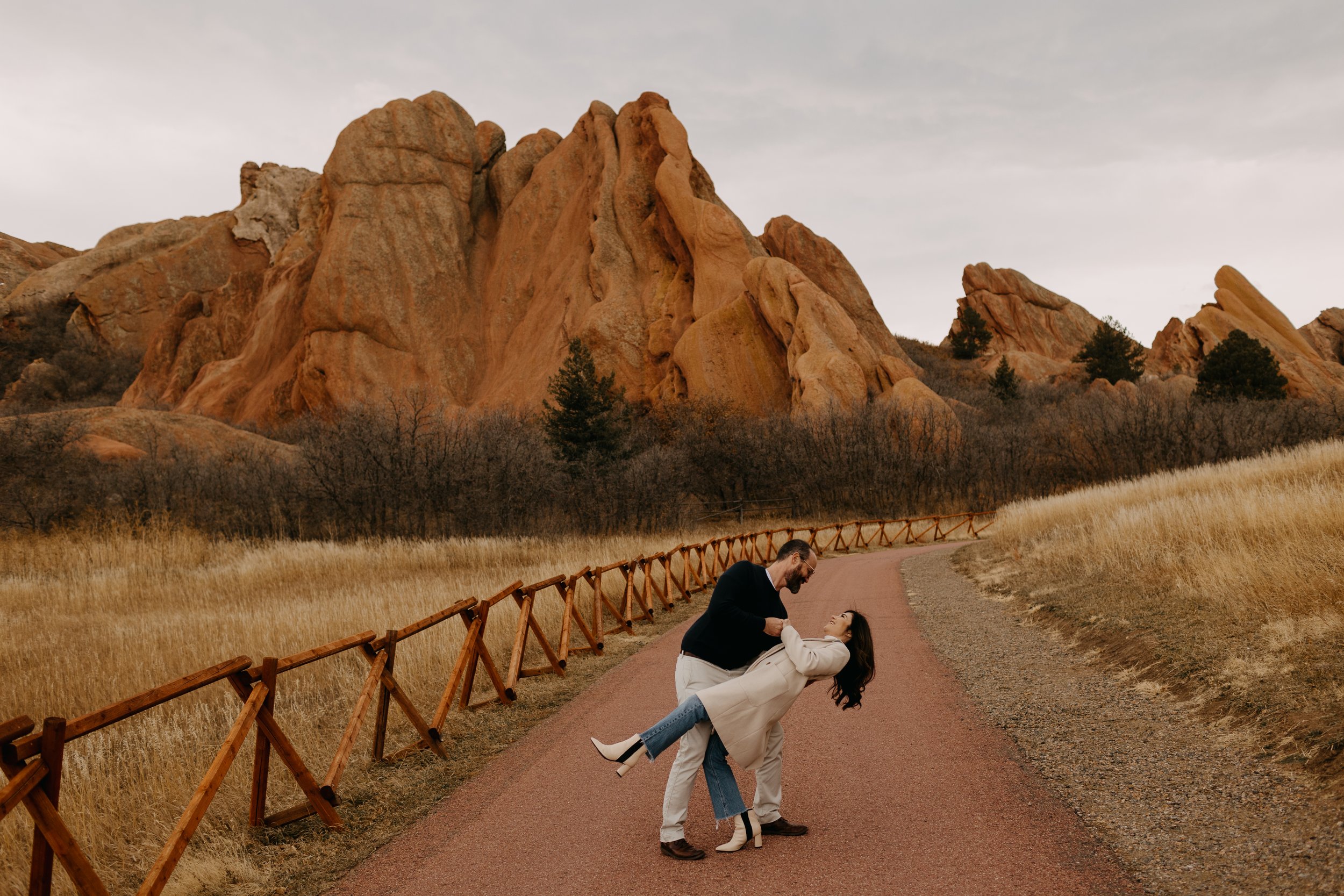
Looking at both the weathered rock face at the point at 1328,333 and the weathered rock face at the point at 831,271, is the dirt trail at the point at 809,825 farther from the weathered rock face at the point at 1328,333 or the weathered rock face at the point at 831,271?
the weathered rock face at the point at 1328,333

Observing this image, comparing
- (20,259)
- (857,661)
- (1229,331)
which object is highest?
(20,259)

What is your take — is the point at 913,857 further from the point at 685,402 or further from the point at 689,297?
the point at 689,297

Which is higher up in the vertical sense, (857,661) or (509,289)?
(509,289)

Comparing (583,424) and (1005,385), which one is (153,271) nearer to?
(583,424)

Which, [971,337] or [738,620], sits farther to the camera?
[971,337]

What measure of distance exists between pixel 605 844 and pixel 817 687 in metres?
4.37

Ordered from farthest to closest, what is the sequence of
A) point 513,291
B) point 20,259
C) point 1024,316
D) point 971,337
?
point 20,259
point 1024,316
point 971,337
point 513,291

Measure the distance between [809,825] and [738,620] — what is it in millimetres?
1420

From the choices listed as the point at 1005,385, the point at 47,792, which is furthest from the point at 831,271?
the point at 47,792

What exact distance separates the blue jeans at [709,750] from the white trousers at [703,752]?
0.06 m

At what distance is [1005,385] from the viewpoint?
6119 centimetres

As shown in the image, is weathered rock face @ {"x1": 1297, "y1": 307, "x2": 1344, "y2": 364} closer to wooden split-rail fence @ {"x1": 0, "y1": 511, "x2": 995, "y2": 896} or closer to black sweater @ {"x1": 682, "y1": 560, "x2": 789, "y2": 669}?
wooden split-rail fence @ {"x1": 0, "y1": 511, "x2": 995, "y2": 896}

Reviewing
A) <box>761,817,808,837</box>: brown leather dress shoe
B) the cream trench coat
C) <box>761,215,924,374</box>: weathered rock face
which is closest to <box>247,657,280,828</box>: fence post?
the cream trench coat

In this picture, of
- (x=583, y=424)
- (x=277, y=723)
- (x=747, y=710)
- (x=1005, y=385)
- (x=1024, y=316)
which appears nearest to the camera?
(x=747, y=710)
